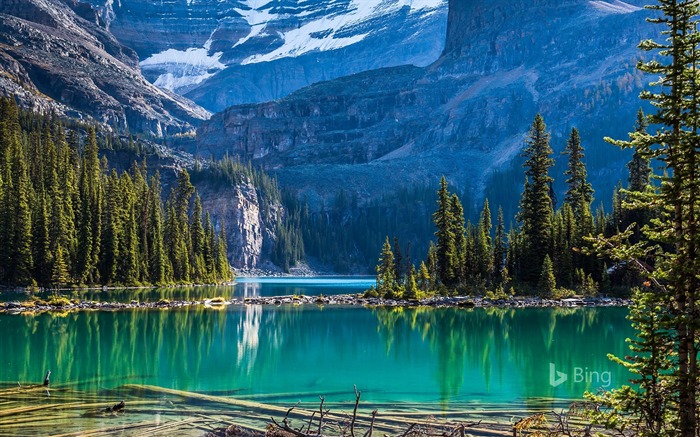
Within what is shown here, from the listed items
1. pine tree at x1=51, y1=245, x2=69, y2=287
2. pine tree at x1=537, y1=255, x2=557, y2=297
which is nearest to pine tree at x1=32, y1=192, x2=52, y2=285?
pine tree at x1=51, y1=245, x2=69, y2=287

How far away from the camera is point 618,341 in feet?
143

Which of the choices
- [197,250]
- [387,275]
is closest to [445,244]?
[387,275]

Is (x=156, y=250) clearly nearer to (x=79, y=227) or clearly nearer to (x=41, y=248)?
(x=79, y=227)

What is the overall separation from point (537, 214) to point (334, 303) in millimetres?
25880

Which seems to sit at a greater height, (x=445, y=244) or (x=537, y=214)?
(x=537, y=214)

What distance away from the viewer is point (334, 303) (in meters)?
82.3

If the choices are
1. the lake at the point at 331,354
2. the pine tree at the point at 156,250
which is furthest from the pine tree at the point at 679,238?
the pine tree at the point at 156,250

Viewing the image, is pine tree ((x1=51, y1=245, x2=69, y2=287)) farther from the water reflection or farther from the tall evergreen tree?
the tall evergreen tree

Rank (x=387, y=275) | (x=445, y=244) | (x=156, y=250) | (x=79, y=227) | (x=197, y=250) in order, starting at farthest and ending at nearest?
(x=197, y=250) → (x=156, y=250) → (x=79, y=227) → (x=387, y=275) → (x=445, y=244)

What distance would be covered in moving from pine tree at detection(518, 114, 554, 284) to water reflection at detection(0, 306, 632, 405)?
18124mm

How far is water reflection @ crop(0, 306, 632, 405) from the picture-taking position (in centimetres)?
3083

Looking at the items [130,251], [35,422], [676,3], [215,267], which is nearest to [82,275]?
[130,251]

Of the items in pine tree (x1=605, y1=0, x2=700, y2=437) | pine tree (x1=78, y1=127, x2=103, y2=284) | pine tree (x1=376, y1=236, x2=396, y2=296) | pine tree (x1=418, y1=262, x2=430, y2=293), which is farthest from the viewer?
pine tree (x1=78, y1=127, x2=103, y2=284)

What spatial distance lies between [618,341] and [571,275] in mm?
38136
